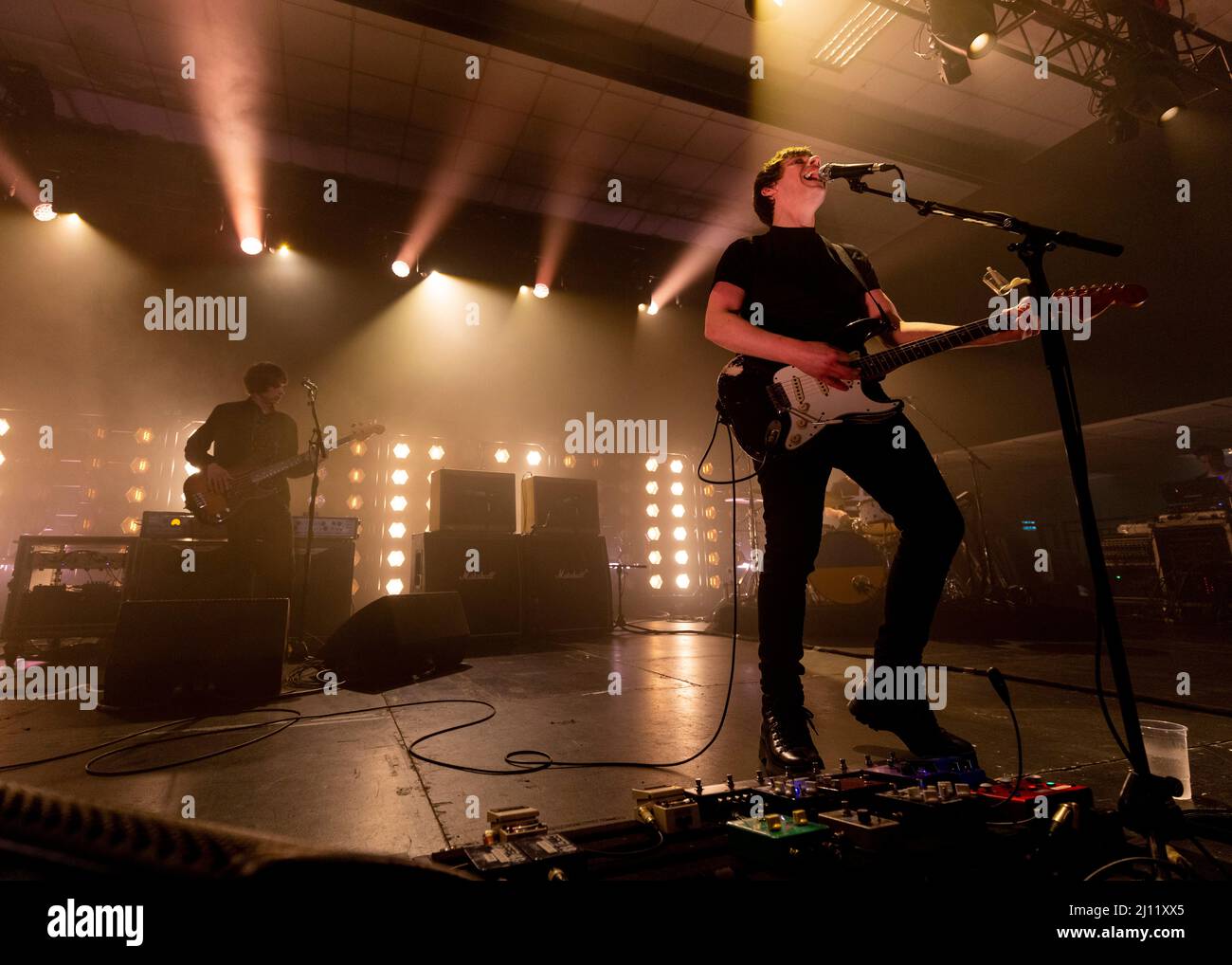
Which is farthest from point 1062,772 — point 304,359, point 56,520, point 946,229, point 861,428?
point 56,520

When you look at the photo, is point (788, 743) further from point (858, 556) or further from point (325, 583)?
point (325, 583)

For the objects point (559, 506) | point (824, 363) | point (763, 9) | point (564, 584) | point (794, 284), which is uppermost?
point (763, 9)

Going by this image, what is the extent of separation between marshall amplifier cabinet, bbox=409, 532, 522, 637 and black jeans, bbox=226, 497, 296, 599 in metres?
1.41

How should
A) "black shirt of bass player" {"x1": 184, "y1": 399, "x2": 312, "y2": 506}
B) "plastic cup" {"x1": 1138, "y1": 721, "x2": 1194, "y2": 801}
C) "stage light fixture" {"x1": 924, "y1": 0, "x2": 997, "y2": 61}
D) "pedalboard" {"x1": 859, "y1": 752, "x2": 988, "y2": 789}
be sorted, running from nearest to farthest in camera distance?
"pedalboard" {"x1": 859, "y1": 752, "x2": 988, "y2": 789}, "plastic cup" {"x1": 1138, "y1": 721, "x2": 1194, "y2": 801}, "black shirt of bass player" {"x1": 184, "y1": 399, "x2": 312, "y2": 506}, "stage light fixture" {"x1": 924, "y1": 0, "x2": 997, "y2": 61}

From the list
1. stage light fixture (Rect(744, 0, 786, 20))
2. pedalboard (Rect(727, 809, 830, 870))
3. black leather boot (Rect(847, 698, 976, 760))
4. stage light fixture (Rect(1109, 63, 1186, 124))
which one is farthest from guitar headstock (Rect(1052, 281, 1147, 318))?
stage light fixture (Rect(1109, 63, 1186, 124))

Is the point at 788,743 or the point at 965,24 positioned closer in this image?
the point at 788,743

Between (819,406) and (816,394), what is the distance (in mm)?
35

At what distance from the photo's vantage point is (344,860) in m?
0.44

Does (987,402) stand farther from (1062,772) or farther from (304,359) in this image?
(304,359)

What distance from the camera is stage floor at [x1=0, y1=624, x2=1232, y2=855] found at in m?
1.40

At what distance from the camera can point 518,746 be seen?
2.00m

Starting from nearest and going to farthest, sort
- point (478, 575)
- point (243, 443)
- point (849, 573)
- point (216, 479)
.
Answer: point (216, 479) < point (243, 443) < point (478, 575) < point (849, 573)

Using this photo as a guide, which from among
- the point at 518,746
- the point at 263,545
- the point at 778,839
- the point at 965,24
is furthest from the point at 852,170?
the point at 965,24

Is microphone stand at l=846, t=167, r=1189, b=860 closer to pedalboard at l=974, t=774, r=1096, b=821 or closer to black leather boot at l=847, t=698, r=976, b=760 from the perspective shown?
pedalboard at l=974, t=774, r=1096, b=821
